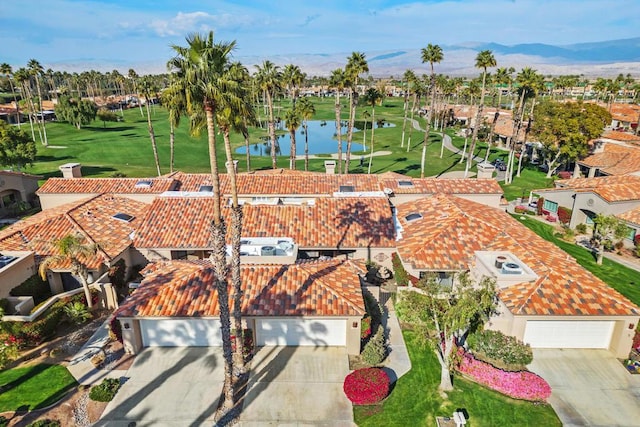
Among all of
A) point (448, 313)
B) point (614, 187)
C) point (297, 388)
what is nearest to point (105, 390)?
point (297, 388)

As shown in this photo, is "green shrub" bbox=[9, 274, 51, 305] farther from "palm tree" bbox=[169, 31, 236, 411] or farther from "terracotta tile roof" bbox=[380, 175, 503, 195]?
"terracotta tile roof" bbox=[380, 175, 503, 195]

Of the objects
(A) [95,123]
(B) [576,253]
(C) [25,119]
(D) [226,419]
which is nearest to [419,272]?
(D) [226,419]

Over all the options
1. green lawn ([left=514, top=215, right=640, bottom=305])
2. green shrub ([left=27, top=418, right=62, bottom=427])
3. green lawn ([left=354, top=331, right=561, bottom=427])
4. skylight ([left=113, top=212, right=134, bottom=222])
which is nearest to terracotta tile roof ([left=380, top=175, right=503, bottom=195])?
green lawn ([left=514, top=215, right=640, bottom=305])

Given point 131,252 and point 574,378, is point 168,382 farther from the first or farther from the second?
point 574,378

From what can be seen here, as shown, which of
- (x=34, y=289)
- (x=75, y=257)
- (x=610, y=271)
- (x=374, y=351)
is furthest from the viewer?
(x=610, y=271)

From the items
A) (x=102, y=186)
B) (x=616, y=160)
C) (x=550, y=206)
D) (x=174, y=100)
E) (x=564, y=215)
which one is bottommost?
(x=564, y=215)

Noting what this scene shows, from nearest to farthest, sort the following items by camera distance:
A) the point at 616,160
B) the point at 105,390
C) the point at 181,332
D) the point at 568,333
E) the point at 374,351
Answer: the point at 105,390
the point at 374,351
the point at 568,333
the point at 181,332
the point at 616,160

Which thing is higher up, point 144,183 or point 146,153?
point 144,183

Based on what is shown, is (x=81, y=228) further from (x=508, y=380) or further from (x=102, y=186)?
(x=508, y=380)
